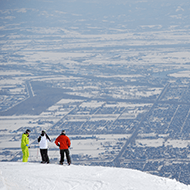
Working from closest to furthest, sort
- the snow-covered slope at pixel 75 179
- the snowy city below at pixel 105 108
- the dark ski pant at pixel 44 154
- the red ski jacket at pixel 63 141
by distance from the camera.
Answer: the snow-covered slope at pixel 75 179 < the red ski jacket at pixel 63 141 < the dark ski pant at pixel 44 154 < the snowy city below at pixel 105 108

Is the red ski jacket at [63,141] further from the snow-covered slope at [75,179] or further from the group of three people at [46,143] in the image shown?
the snow-covered slope at [75,179]

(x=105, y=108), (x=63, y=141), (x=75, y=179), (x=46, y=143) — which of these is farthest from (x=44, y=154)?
(x=105, y=108)

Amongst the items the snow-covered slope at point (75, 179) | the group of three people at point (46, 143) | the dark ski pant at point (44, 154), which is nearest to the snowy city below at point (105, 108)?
the snow-covered slope at point (75, 179)

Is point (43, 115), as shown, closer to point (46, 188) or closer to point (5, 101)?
point (5, 101)

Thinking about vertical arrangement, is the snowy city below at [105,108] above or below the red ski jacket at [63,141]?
below

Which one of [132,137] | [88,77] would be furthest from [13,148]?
[88,77]

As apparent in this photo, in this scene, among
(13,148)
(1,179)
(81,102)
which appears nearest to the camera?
(1,179)

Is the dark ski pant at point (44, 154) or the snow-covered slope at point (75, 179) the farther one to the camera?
the dark ski pant at point (44, 154)

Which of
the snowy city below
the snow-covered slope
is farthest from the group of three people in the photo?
the snowy city below

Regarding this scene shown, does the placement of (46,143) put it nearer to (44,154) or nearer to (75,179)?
(44,154)
